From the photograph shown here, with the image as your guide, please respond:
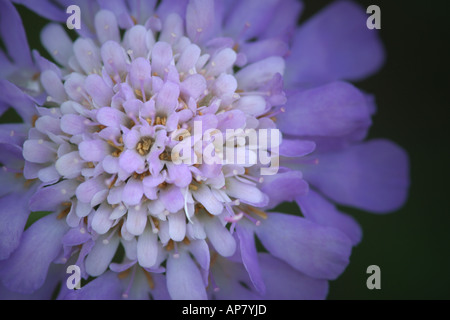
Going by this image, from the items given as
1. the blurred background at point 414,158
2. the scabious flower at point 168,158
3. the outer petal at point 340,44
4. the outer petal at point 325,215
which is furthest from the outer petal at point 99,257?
the blurred background at point 414,158

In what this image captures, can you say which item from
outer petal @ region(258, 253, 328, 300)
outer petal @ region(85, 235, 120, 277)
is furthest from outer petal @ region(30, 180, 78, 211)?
outer petal @ region(258, 253, 328, 300)

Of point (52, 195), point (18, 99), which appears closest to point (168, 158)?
point (52, 195)

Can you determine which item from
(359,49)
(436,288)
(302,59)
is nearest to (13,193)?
(302,59)

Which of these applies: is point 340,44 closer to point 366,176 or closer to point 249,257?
point 366,176

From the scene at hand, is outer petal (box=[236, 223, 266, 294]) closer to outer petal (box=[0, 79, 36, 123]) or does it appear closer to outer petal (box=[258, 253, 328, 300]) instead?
outer petal (box=[258, 253, 328, 300])

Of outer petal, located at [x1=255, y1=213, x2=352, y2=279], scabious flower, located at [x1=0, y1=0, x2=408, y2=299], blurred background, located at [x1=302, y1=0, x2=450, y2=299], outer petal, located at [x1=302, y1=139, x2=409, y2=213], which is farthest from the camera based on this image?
blurred background, located at [x1=302, y1=0, x2=450, y2=299]

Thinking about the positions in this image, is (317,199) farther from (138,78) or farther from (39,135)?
(39,135)

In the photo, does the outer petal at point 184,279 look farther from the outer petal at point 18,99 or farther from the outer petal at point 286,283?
the outer petal at point 18,99
